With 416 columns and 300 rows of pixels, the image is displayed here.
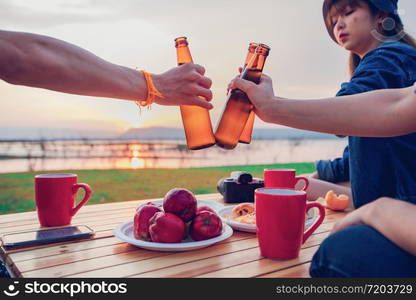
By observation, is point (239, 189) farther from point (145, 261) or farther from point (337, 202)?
point (145, 261)

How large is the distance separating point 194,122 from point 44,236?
25.0 inches

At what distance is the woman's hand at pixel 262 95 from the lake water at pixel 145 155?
815 centimetres

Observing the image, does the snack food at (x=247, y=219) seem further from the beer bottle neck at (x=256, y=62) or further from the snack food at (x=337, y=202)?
the beer bottle neck at (x=256, y=62)

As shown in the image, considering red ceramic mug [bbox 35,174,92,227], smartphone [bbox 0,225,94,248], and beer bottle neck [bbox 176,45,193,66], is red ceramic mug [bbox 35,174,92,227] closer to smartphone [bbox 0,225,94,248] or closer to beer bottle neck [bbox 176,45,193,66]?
smartphone [bbox 0,225,94,248]

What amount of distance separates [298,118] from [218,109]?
1.05ft

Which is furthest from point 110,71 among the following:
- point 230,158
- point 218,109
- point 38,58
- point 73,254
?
point 230,158

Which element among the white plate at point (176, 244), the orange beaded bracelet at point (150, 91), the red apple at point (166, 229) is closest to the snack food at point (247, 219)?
the white plate at point (176, 244)

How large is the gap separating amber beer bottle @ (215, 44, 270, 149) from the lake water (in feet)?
26.2

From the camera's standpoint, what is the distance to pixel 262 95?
2.96ft

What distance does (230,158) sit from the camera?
964 centimetres

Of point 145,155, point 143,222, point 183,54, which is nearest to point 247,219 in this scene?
point 143,222

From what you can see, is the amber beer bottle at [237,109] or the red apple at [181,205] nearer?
the red apple at [181,205]

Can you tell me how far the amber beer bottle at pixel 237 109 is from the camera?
42.1 inches

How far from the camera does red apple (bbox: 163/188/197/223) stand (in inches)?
31.1
